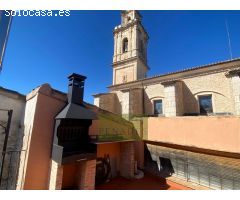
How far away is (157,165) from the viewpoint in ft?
30.2

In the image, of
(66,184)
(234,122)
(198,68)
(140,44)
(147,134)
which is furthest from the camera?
(140,44)

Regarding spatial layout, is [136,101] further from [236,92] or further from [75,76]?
[75,76]

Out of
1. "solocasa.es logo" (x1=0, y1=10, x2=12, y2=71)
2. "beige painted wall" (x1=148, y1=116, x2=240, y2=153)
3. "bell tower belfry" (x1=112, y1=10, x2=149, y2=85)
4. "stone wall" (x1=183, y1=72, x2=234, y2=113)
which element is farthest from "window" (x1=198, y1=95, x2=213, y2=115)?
"solocasa.es logo" (x1=0, y1=10, x2=12, y2=71)

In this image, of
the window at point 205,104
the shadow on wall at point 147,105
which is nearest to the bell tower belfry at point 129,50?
the shadow on wall at point 147,105

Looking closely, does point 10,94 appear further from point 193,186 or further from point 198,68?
point 198,68

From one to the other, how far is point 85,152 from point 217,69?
39.2 feet

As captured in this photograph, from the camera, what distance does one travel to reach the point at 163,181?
8.23 meters

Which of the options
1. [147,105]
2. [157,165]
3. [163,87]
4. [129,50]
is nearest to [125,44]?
[129,50]

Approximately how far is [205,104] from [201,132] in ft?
19.8

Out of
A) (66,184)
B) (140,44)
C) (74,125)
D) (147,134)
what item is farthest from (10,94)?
(140,44)

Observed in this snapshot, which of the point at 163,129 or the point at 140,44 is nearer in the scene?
the point at 163,129

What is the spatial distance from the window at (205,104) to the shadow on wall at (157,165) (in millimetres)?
5702

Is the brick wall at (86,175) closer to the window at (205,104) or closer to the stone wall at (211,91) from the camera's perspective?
the stone wall at (211,91)

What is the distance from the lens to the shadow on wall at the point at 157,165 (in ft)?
28.4
